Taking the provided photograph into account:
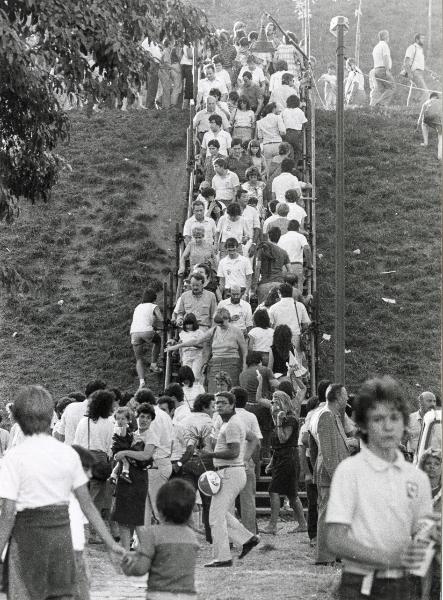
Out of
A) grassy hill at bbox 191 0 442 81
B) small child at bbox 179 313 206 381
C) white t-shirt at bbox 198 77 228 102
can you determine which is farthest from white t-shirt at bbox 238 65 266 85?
grassy hill at bbox 191 0 442 81

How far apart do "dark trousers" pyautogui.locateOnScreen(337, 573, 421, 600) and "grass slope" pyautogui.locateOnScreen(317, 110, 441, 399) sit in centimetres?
1618

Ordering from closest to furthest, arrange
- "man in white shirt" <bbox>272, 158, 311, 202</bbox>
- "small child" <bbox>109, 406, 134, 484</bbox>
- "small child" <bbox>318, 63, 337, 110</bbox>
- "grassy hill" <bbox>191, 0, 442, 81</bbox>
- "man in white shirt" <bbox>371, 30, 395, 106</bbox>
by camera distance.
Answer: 1. "small child" <bbox>109, 406, 134, 484</bbox>
2. "man in white shirt" <bbox>272, 158, 311, 202</bbox>
3. "man in white shirt" <bbox>371, 30, 395, 106</bbox>
4. "small child" <bbox>318, 63, 337, 110</bbox>
5. "grassy hill" <bbox>191, 0, 442, 81</bbox>

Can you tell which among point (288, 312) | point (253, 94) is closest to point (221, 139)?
point (253, 94)

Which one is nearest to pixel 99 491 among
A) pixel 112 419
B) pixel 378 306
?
pixel 112 419

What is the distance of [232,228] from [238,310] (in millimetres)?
2054

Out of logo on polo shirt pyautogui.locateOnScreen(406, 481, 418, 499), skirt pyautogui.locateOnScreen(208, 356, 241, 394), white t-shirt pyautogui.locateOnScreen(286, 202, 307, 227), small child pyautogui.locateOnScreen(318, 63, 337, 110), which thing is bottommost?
logo on polo shirt pyautogui.locateOnScreen(406, 481, 418, 499)

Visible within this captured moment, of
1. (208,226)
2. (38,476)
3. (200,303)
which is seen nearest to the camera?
(38,476)

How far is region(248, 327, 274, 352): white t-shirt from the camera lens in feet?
56.7

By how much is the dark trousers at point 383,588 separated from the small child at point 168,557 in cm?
132

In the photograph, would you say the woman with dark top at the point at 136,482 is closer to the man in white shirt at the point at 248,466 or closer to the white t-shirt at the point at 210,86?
the man in white shirt at the point at 248,466

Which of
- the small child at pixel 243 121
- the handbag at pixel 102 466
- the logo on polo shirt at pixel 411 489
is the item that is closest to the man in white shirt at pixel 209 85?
the small child at pixel 243 121

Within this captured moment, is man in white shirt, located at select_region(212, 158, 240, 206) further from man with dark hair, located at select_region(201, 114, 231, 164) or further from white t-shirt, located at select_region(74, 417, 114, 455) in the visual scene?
white t-shirt, located at select_region(74, 417, 114, 455)

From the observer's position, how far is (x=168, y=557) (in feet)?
23.0

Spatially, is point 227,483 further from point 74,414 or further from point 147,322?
point 147,322
